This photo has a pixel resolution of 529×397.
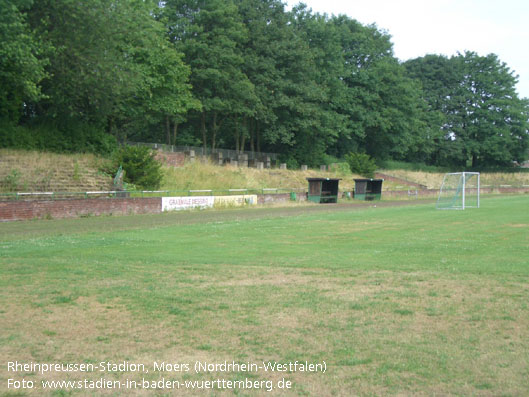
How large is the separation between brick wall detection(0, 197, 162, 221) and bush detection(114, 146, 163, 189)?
12.3 feet

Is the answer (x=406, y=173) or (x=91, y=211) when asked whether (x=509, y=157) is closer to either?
(x=406, y=173)

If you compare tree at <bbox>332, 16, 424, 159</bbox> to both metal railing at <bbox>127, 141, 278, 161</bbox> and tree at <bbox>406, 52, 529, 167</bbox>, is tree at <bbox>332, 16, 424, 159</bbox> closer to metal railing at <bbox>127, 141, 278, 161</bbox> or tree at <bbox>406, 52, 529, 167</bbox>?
tree at <bbox>406, 52, 529, 167</bbox>

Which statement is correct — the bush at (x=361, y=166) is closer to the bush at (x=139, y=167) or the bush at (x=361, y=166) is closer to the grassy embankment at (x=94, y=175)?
the grassy embankment at (x=94, y=175)

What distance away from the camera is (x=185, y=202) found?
35.2m

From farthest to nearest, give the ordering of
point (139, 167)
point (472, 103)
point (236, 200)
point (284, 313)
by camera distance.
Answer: point (472, 103), point (236, 200), point (139, 167), point (284, 313)

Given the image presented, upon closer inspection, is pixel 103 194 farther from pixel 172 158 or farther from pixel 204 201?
pixel 172 158

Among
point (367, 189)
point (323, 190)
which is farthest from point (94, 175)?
point (367, 189)

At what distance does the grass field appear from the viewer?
5.58 m

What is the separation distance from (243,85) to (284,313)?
151 feet

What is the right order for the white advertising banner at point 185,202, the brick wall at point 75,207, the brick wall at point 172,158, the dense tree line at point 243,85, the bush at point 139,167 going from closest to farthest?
the brick wall at point 75,207 < the white advertising banner at point 185,202 < the dense tree line at point 243,85 < the bush at point 139,167 < the brick wall at point 172,158

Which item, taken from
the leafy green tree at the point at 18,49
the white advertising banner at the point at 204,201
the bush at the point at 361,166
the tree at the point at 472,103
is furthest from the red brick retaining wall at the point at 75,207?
the tree at the point at 472,103

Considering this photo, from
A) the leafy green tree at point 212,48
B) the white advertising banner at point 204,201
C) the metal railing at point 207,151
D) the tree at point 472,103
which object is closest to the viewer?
the white advertising banner at point 204,201

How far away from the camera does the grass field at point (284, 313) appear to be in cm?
558

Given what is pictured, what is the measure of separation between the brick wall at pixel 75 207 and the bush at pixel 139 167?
3.76 metres
